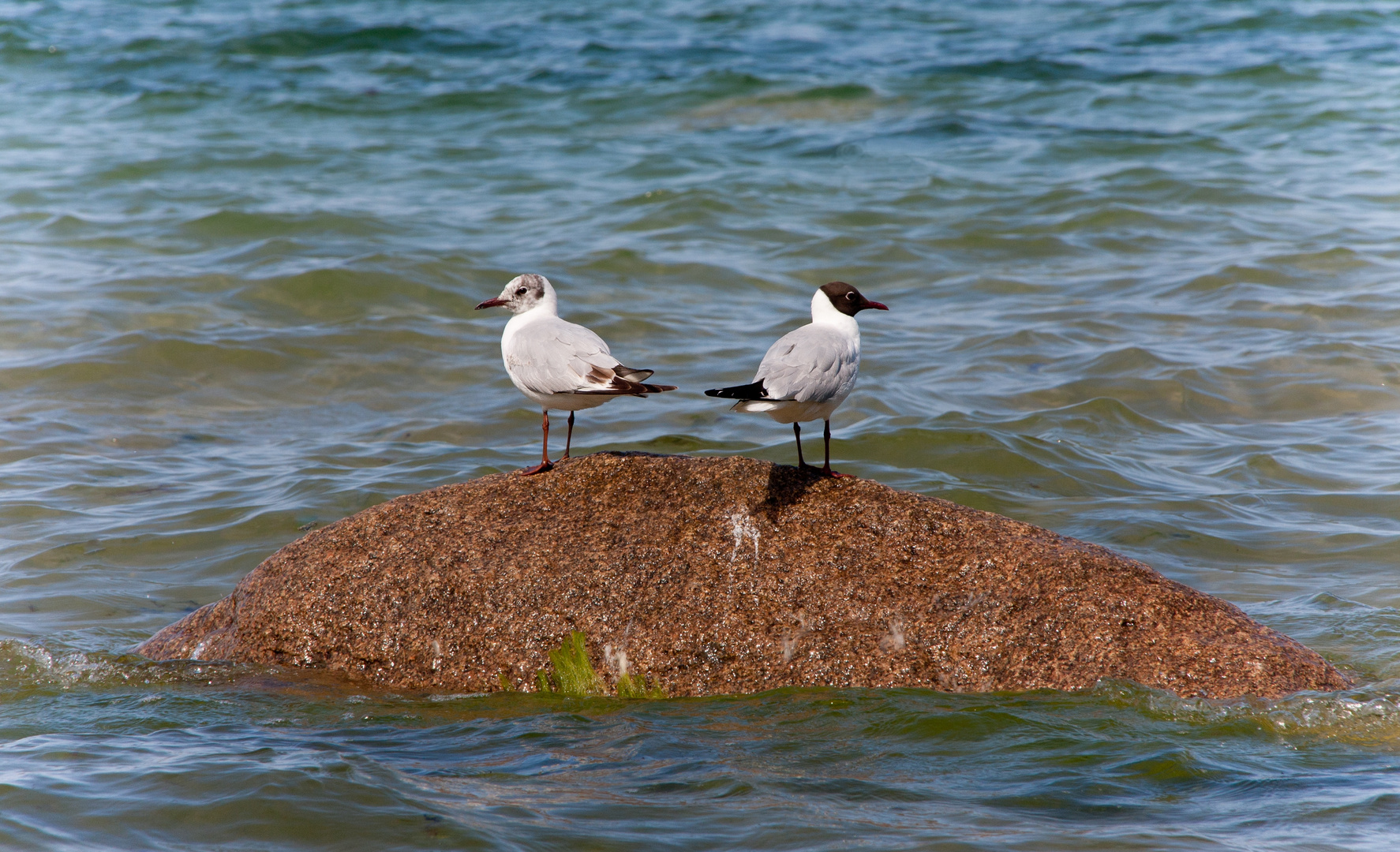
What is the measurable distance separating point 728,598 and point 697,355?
16.4 ft

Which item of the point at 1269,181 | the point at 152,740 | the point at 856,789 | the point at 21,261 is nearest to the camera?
the point at 856,789

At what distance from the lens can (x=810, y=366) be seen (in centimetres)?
476

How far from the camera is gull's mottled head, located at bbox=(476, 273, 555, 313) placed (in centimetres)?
571

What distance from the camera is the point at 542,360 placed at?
5.11 meters

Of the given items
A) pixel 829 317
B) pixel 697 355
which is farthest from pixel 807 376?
pixel 697 355

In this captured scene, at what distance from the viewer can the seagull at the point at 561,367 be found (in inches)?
193

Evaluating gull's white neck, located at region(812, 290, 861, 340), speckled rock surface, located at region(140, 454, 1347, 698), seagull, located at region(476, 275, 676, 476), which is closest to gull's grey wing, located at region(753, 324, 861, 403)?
gull's white neck, located at region(812, 290, 861, 340)

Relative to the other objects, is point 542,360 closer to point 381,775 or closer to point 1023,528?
point 381,775

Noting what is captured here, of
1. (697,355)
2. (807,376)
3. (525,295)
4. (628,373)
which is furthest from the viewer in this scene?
(697,355)

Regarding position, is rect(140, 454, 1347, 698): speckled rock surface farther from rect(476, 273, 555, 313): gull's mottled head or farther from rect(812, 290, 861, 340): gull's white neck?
rect(476, 273, 555, 313): gull's mottled head

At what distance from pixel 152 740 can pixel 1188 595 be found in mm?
4213

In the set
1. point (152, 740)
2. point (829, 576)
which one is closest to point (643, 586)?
point (829, 576)

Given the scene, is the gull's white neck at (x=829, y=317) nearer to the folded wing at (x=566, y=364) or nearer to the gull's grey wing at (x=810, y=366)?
the gull's grey wing at (x=810, y=366)

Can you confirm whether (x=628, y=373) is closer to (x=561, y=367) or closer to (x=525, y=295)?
(x=561, y=367)
